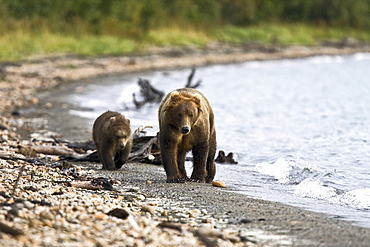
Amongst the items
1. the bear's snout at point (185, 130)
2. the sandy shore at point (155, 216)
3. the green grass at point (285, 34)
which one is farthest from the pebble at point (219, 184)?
the green grass at point (285, 34)

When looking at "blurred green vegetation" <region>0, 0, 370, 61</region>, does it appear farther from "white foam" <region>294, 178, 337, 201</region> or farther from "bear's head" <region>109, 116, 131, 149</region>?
"white foam" <region>294, 178, 337, 201</region>

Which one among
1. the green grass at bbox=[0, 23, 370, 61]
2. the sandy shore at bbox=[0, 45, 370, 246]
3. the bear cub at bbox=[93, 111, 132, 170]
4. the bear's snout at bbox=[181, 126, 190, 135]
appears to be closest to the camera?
the sandy shore at bbox=[0, 45, 370, 246]

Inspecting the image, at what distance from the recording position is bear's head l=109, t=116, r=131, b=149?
31.9 ft

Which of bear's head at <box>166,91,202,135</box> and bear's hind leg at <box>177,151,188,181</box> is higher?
bear's head at <box>166,91,202,135</box>

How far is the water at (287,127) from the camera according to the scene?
8.46 meters

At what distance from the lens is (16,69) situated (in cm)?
2334

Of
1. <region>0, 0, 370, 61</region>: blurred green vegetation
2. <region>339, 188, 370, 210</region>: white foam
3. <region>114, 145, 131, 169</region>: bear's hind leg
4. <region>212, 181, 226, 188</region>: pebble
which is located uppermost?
<region>0, 0, 370, 61</region>: blurred green vegetation

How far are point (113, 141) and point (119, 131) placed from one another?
18 centimetres

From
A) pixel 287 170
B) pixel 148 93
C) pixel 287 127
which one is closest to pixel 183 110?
→ pixel 287 170

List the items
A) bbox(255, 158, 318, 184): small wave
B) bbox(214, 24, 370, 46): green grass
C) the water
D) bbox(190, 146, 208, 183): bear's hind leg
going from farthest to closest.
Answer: bbox(214, 24, 370, 46): green grass < bbox(255, 158, 318, 184): small wave < the water < bbox(190, 146, 208, 183): bear's hind leg

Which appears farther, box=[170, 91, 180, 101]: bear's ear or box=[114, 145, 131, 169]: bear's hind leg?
A: box=[114, 145, 131, 169]: bear's hind leg

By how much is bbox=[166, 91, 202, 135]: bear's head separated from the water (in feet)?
3.73

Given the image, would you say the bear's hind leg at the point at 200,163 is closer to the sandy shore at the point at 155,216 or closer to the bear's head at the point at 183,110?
the sandy shore at the point at 155,216

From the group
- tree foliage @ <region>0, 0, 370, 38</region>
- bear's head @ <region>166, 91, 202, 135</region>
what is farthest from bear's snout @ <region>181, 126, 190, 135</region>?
tree foliage @ <region>0, 0, 370, 38</region>
